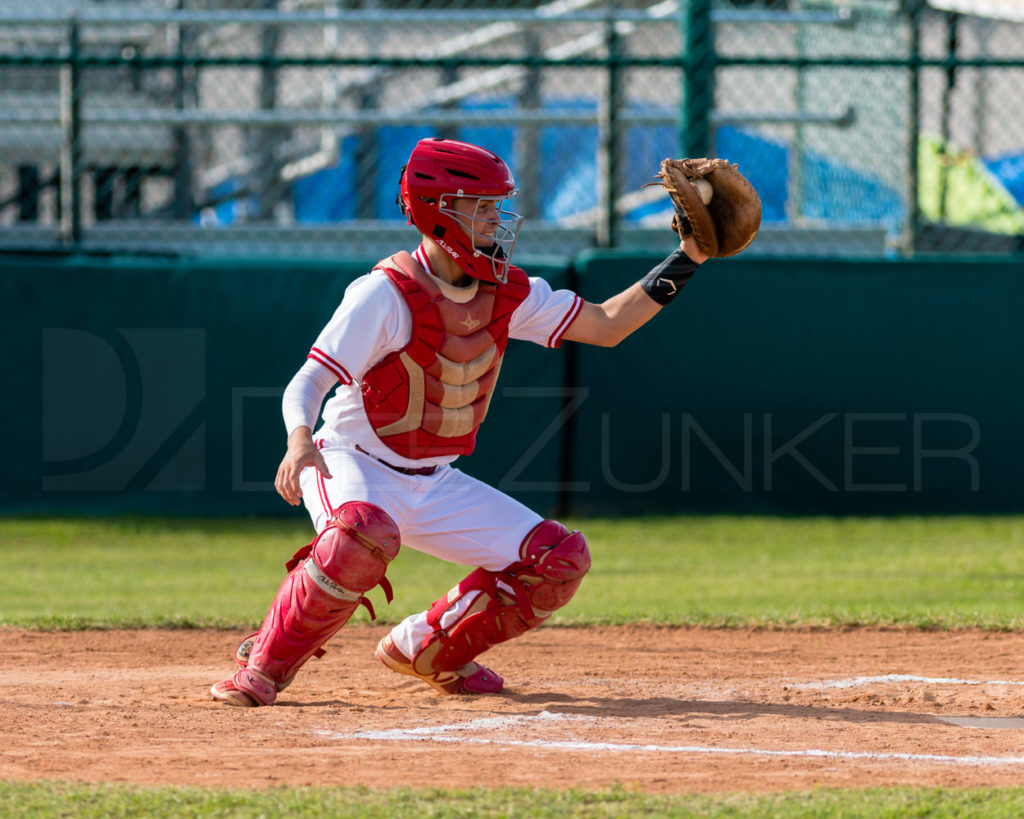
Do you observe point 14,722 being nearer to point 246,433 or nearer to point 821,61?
point 246,433

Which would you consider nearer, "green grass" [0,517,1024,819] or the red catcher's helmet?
"green grass" [0,517,1024,819]

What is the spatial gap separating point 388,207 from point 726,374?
416 centimetres

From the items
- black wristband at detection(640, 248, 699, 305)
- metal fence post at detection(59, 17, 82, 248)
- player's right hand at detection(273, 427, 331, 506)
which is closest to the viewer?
player's right hand at detection(273, 427, 331, 506)

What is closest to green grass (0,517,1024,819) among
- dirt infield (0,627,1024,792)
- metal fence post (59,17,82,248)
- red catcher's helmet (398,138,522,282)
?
dirt infield (0,627,1024,792)

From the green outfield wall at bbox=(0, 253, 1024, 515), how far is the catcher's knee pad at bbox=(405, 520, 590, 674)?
4784 mm

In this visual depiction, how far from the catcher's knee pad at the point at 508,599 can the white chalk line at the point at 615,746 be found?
444 millimetres

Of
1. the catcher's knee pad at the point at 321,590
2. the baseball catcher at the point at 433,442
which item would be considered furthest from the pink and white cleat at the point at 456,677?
the catcher's knee pad at the point at 321,590

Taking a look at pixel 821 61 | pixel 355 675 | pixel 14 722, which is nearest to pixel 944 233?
pixel 821 61

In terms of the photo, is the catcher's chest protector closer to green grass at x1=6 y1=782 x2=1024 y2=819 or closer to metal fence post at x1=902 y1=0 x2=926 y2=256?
green grass at x1=6 y1=782 x2=1024 y2=819

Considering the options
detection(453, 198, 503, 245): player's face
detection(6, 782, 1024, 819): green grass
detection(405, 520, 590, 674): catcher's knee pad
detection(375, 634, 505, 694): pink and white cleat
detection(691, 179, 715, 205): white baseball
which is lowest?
detection(375, 634, 505, 694): pink and white cleat

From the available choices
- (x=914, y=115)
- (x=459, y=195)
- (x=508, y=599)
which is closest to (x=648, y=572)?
(x=508, y=599)

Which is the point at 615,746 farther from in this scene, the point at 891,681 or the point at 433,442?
the point at 891,681

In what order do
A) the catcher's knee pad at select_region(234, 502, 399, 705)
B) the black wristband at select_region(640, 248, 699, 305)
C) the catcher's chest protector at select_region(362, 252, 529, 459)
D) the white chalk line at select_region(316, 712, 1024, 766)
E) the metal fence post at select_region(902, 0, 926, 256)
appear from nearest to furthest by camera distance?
the white chalk line at select_region(316, 712, 1024, 766) → the catcher's knee pad at select_region(234, 502, 399, 705) → the catcher's chest protector at select_region(362, 252, 529, 459) → the black wristband at select_region(640, 248, 699, 305) → the metal fence post at select_region(902, 0, 926, 256)

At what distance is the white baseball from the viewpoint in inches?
180
